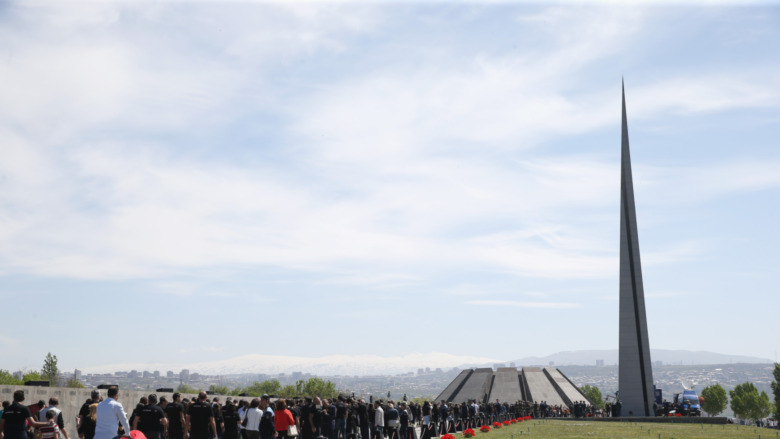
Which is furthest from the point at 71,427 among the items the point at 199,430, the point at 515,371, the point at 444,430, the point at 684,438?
the point at 515,371

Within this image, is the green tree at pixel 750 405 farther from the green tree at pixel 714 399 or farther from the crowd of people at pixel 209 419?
the crowd of people at pixel 209 419

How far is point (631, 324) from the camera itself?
7456 centimetres

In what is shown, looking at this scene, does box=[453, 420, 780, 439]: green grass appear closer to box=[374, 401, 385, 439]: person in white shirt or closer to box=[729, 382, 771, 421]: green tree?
box=[374, 401, 385, 439]: person in white shirt

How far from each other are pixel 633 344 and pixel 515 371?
143 feet

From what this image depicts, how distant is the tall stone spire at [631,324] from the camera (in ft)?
240

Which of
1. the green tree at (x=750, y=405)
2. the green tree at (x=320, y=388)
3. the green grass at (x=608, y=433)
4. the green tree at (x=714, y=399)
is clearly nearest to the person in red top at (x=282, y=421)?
the green grass at (x=608, y=433)

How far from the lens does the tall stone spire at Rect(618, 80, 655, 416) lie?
73.0 meters

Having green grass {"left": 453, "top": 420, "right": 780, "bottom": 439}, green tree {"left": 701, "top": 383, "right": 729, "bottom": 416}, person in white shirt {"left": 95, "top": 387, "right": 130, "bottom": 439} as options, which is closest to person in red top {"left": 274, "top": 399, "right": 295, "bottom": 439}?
person in white shirt {"left": 95, "top": 387, "right": 130, "bottom": 439}

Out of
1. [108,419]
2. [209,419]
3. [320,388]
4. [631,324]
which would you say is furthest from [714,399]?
[108,419]

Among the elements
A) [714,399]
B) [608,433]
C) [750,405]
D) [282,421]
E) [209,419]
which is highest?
[209,419]

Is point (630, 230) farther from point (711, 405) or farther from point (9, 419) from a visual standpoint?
point (711, 405)

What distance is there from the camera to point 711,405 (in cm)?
17425

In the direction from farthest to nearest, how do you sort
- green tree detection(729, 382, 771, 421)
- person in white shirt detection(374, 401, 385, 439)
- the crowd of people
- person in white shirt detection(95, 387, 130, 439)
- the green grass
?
green tree detection(729, 382, 771, 421)
the green grass
person in white shirt detection(374, 401, 385, 439)
the crowd of people
person in white shirt detection(95, 387, 130, 439)

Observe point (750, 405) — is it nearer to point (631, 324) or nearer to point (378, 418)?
point (631, 324)
